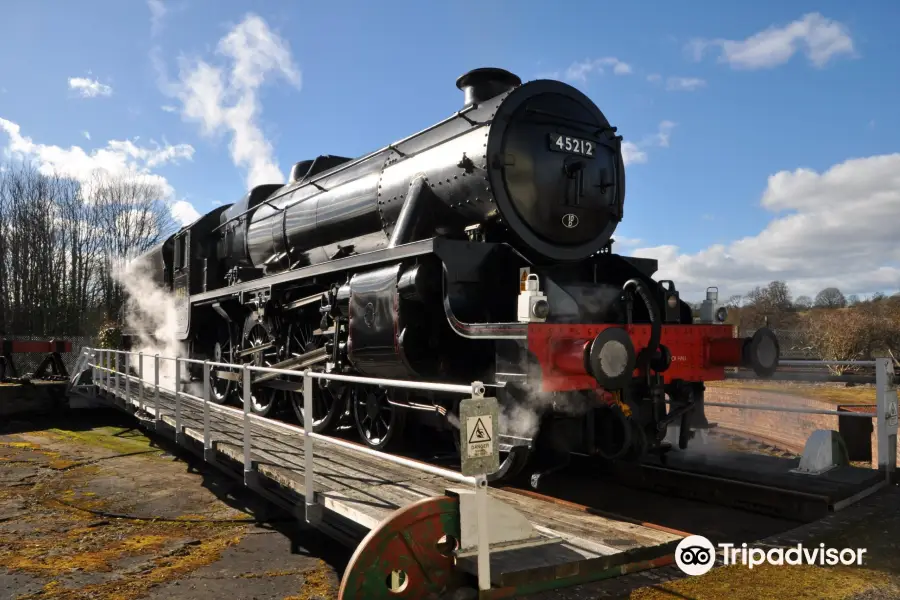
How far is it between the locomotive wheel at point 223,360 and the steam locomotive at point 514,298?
293cm

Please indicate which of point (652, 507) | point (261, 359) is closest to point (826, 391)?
point (652, 507)

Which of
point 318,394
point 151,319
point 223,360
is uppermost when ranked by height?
point 151,319

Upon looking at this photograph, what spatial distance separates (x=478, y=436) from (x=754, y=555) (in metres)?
1.96

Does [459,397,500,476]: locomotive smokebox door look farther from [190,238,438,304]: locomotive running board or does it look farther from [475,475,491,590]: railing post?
[190,238,438,304]: locomotive running board

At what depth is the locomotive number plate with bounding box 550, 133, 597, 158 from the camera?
5.34 metres

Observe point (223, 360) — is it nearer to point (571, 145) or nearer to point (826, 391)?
point (571, 145)

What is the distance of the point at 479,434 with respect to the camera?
106 inches

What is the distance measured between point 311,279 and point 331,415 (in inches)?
56.8

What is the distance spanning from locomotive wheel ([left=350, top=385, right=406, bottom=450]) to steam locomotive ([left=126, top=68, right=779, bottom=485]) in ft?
0.06

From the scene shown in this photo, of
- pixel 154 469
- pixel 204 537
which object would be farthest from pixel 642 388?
A: pixel 154 469

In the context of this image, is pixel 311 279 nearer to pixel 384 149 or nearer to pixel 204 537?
pixel 384 149

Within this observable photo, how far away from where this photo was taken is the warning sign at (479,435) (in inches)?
105

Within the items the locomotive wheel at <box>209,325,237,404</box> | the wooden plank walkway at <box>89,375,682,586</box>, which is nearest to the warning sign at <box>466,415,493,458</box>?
the wooden plank walkway at <box>89,375,682,586</box>

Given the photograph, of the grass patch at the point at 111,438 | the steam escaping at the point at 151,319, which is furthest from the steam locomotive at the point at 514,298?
the steam escaping at the point at 151,319
